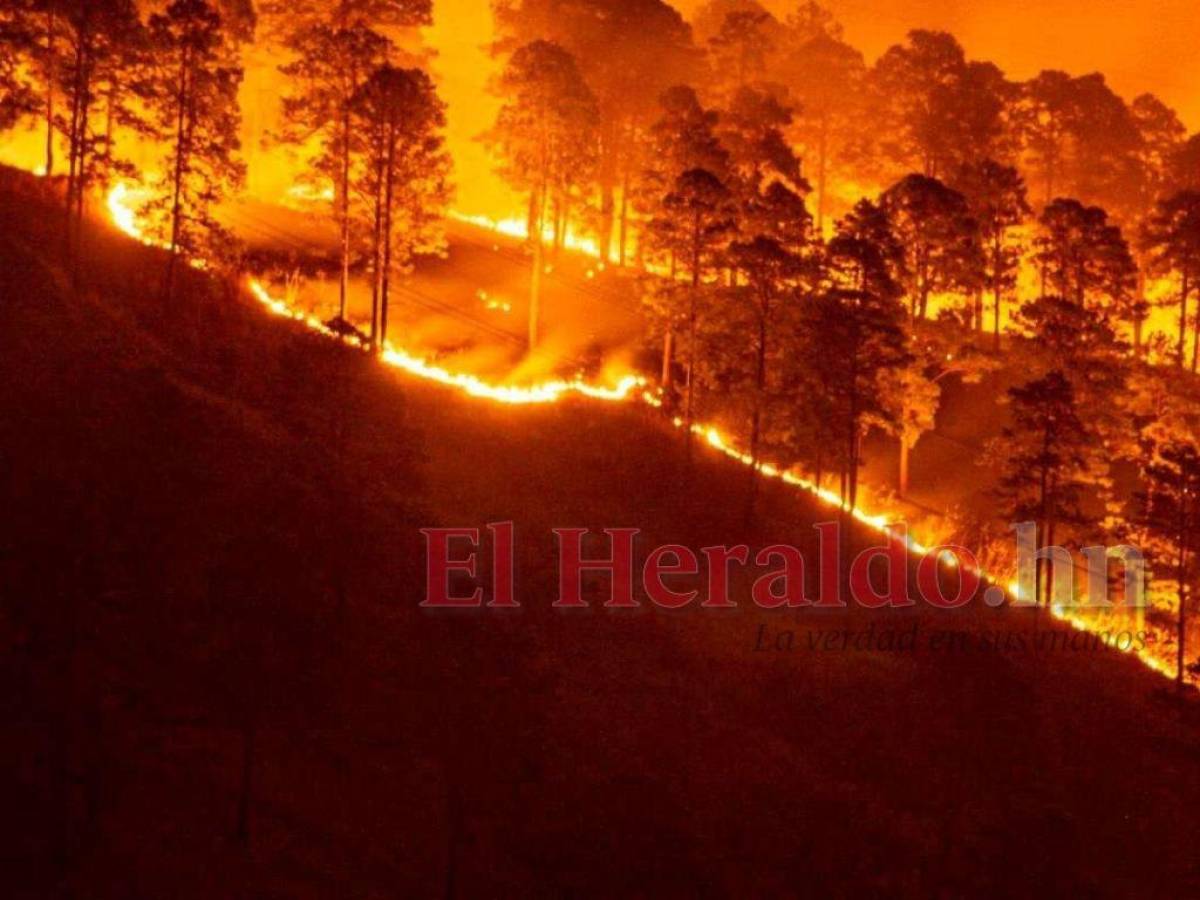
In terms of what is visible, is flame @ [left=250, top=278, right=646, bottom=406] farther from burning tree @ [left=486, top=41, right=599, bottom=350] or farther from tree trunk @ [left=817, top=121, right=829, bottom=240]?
tree trunk @ [left=817, top=121, right=829, bottom=240]

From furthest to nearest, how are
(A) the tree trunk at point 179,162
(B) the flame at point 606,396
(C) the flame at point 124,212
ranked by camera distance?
(C) the flame at point 124,212 < (B) the flame at point 606,396 < (A) the tree trunk at point 179,162

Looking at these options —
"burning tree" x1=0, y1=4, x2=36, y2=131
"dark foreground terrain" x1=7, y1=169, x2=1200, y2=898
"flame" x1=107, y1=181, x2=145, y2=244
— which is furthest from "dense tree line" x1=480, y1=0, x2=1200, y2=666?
"burning tree" x1=0, y1=4, x2=36, y2=131

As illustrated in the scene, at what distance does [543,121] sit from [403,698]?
1043 inches

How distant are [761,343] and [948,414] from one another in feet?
52.3

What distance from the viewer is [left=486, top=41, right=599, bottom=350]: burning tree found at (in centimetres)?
3816

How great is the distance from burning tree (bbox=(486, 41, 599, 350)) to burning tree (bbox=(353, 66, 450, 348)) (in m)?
4.33

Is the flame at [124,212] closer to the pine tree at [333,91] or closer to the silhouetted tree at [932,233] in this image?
the pine tree at [333,91]

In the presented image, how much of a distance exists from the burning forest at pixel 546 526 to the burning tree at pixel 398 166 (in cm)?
15

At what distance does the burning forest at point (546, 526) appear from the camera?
1441 cm

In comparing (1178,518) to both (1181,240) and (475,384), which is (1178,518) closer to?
(475,384)

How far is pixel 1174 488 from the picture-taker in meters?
26.0

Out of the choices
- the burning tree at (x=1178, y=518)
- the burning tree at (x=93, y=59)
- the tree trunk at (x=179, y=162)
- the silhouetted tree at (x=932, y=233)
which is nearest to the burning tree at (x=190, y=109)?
the tree trunk at (x=179, y=162)

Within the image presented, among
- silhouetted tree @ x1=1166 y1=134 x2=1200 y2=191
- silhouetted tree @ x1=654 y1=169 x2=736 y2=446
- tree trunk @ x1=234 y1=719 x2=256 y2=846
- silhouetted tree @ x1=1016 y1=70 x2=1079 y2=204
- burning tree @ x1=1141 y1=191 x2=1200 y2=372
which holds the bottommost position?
tree trunk @ x1=234 y1=719 x2=256 y2=846

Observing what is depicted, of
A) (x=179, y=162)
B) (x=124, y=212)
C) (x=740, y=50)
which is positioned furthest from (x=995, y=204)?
(x=124, y=212)
